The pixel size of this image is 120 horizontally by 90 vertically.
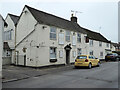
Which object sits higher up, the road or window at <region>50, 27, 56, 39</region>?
window at <region>50, 27, 56, 39</region>

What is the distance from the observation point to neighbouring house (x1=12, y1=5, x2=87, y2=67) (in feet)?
51.6

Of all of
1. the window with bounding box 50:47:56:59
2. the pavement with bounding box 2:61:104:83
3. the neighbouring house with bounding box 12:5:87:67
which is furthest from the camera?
the window with bounding box 50:47:56:59

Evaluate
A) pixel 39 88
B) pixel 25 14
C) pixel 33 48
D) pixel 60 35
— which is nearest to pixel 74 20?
pixel 60 35

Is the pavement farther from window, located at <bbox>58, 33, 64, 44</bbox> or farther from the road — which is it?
window, located at <bbox>58, 33, 64, 44</bbox>

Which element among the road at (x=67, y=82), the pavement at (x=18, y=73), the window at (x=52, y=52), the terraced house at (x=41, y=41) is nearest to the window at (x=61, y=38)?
the terraced house at (x=41, y=41)

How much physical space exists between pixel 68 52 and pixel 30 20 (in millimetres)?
7495

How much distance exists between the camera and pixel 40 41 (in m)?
15.8

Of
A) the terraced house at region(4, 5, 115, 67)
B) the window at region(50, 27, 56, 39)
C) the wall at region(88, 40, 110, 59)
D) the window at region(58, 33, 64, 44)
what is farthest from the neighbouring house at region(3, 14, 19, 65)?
the wall at region(88, 40, 110, 59)

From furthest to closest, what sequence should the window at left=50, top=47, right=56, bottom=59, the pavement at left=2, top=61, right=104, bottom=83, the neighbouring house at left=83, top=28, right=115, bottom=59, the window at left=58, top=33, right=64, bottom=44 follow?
1. the neighbouring house at left=83, top=28, right=115, bottom=59
2. the window at left=58, top=33, right=64, bottom=44
3. the window at left=50, top=47, right=56, bottom=59
4. the pavement at left=2, top=61, right=104, bottom=83

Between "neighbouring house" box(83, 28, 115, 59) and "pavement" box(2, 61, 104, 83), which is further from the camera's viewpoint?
"neighbouring house" box(83, 28, 115, 59)

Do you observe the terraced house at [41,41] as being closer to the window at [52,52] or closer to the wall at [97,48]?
the window at [52,52]

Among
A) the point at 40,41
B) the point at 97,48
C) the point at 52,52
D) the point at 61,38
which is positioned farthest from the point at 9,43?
the point at 97,48

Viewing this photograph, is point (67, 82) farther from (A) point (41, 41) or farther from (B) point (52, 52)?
(B) point (52, 52)

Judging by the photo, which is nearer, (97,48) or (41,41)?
(41,41)
